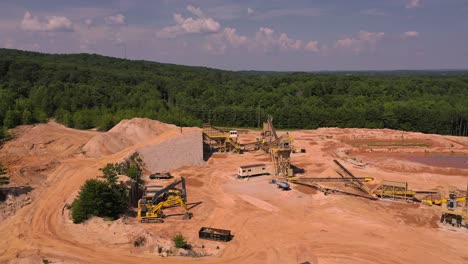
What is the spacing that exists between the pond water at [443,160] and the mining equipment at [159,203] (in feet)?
136

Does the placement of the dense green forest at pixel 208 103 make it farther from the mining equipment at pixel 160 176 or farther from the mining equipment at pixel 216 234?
the mining equipment at pixel 216 234

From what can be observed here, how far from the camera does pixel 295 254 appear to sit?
27.8m

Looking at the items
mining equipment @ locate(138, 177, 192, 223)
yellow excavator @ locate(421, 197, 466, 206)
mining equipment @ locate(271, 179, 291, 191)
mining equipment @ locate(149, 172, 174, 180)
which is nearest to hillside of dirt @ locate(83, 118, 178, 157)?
mining equipment @ locate(149, 172, 174, 180)

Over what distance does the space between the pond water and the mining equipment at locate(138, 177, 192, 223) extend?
41.3 m

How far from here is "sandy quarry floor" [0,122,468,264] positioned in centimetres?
2739

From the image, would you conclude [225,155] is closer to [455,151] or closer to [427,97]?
[455,151]

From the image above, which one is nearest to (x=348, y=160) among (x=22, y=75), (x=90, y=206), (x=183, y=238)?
(x=183, y=238)

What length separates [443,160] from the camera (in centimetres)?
6091

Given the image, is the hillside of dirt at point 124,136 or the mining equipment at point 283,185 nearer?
the mining equipment at point 283,185

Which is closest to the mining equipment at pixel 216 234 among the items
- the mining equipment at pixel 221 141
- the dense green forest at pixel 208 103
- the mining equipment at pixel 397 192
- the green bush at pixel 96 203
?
the green bush at pixel 96 203

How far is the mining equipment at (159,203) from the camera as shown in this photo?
33000 mm

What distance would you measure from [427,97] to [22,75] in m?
116

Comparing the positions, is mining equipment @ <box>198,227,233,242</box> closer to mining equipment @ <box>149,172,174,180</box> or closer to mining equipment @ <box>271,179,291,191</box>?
mining equipment @ <box>271,179,291,191</box>

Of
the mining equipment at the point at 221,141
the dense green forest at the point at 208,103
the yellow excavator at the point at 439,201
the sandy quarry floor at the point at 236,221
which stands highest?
the dense green forest at the point at 208,103
